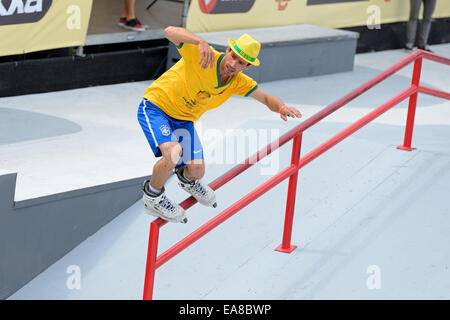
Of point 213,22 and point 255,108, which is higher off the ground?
point 213,22

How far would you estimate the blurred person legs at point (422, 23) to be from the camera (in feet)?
37.0

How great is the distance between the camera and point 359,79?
10.0 meters

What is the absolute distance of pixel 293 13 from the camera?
10.6 m

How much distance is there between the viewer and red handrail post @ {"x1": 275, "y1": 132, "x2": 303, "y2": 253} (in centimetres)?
496

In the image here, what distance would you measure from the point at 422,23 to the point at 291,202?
7224 mm

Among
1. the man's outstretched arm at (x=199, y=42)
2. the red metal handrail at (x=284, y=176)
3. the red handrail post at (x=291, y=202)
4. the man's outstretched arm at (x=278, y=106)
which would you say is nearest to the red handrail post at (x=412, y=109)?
the red metal handrail at (x=284, y=176)

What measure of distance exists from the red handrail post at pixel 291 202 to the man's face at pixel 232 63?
2.74 feet

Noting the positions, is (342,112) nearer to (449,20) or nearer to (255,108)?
(255,108)

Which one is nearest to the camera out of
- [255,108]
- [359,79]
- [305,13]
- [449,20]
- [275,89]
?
[255,108]

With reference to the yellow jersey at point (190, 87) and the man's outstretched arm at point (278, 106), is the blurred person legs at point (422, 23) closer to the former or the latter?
the man's outstretched arm at point (278, 106)

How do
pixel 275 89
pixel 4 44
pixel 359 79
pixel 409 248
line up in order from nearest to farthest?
pixel 409 248 < pixel 4 44 < pixel 275 89 < pixel 359 79
